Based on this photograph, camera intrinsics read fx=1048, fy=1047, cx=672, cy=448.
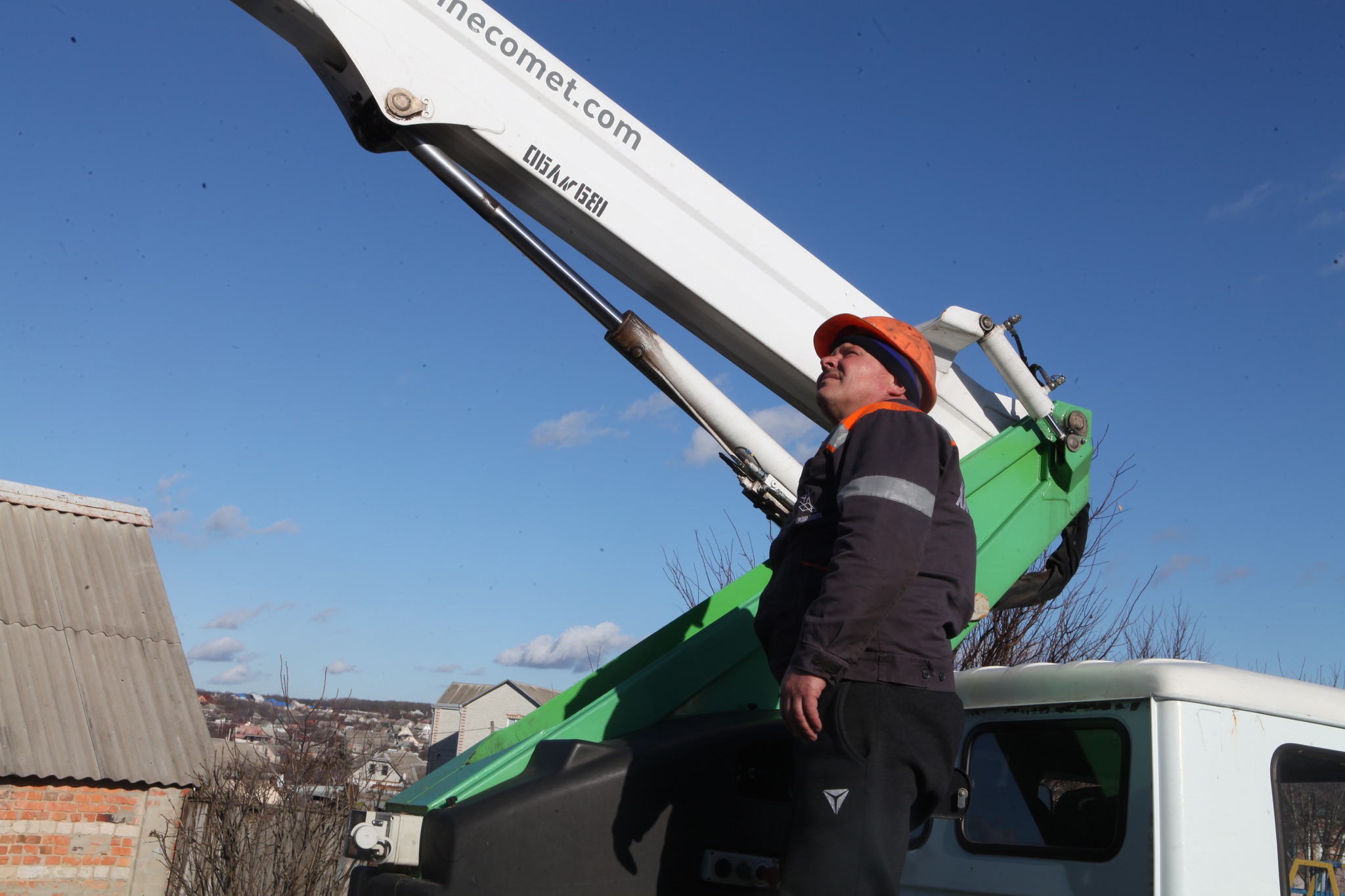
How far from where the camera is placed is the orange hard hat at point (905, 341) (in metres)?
2.94

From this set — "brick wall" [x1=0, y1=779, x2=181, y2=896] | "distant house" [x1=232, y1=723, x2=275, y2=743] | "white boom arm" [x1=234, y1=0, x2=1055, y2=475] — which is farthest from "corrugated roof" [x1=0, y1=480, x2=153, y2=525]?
"white boom arm" [x1=234, y1=0, x2=1055, y2=475]

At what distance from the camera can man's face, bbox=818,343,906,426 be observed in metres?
2.86

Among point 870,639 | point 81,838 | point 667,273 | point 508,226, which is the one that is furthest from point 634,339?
point 81,838

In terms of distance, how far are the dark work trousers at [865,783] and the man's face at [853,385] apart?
0.83 m

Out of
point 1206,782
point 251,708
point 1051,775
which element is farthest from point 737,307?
point 251,708

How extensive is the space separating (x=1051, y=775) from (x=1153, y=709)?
16.3 inches

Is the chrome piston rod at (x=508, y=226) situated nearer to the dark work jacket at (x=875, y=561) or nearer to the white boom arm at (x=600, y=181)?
the white boom arm at (x=600, y=181)

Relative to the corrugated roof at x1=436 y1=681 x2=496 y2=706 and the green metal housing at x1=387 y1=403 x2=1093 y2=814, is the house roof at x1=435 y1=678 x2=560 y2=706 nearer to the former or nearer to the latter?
the corrugated roof at x1=436 y1=681 x2=496 y2=706

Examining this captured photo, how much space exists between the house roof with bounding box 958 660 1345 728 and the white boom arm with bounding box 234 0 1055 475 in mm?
1174

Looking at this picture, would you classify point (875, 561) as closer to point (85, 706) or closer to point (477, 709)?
point (85, 706)

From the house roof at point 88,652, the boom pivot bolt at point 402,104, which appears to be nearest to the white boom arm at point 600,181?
the boom pivot bolt at point 402,104

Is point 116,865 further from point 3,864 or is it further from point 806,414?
point 806,414

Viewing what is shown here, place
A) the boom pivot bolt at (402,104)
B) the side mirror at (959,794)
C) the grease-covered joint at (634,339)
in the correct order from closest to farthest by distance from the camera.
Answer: the side mirror at (959,794), the boom pivot bolt at (402,104), the grease-covered joint at (634,339)

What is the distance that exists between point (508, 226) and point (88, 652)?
10.4 meters
